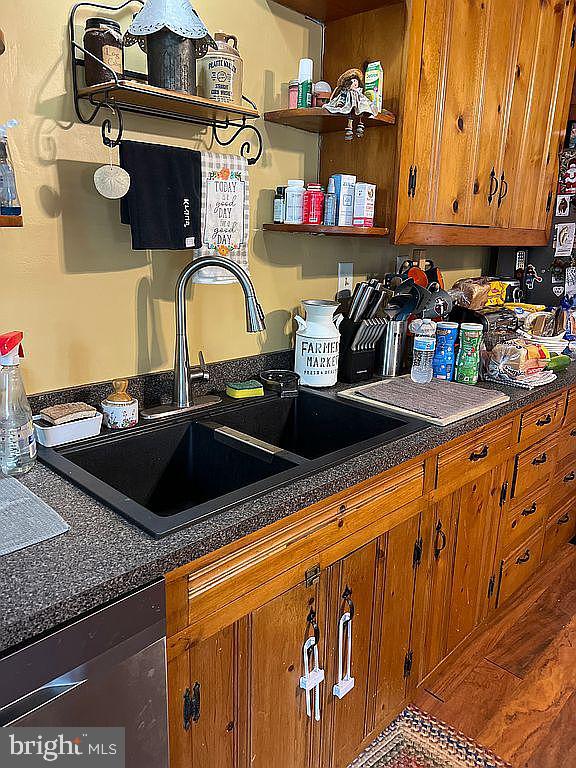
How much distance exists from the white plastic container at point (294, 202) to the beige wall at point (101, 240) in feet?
0.28

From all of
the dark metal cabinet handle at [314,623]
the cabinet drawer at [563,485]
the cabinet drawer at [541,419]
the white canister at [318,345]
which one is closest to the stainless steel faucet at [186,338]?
the white canister at [318,345]

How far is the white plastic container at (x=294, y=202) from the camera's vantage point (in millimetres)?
1804

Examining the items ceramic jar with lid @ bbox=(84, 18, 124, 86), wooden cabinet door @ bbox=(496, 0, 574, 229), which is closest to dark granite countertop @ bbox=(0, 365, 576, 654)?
ceramic jar with lid @ bbox=(84, 18, 124, 86)

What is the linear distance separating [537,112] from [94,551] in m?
2.25

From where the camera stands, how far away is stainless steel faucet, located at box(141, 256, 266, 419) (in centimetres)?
148

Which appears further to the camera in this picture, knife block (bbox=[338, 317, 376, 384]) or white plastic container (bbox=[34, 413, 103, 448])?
knife block (bbox=[338, 317, 376, 384])

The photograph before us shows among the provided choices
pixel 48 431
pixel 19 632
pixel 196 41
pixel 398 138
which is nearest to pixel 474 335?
pixel 398 138

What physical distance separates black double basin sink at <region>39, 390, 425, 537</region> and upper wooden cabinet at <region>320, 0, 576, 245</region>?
0.62m

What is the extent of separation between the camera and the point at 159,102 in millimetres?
1437

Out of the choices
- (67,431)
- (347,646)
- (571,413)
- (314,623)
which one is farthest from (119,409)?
(571,413)

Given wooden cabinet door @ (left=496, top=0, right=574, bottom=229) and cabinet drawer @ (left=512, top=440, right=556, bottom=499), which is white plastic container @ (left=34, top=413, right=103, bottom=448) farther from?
wooden cabinet door @ (left=496, top=0, right=574, bottom=229)

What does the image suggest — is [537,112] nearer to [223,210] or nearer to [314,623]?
[223,210]

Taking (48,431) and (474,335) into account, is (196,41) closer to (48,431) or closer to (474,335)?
(48,431)

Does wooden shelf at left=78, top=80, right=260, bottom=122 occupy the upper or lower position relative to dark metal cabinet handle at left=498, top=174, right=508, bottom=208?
upper
